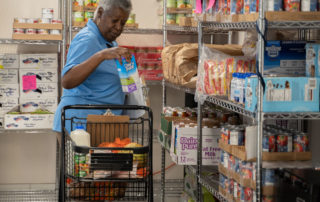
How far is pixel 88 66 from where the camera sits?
3.28 meters

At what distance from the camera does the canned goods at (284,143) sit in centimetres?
278

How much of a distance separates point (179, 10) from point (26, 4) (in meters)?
1.59

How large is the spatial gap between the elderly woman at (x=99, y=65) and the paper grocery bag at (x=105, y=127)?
18.8 inches

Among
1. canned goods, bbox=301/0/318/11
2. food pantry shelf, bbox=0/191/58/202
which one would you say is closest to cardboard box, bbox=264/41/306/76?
canned goods, bbox=301/0/318/11

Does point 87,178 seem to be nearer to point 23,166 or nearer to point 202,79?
point 202,79

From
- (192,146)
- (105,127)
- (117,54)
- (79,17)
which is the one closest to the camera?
(105,127)

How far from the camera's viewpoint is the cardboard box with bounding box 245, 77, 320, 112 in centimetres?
262

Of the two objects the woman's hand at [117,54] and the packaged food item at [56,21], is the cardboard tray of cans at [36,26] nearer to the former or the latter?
the packaged food item at [56,21]

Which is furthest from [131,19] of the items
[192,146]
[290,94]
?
[290,94]

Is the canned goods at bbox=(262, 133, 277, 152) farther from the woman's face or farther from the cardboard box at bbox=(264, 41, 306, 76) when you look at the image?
the woman's face

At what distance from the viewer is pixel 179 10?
5.20 metres

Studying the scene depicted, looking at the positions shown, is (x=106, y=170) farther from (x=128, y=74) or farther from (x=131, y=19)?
(x=131, y=19)

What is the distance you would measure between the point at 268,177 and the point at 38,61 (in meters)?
3.21

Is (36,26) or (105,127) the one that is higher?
(36,26)
